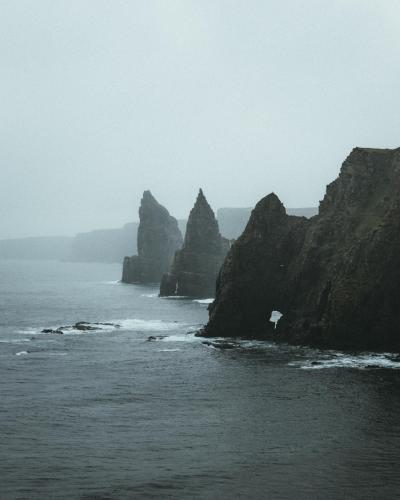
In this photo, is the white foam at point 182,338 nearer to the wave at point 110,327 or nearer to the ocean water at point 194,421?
the ocean water at point 194,421

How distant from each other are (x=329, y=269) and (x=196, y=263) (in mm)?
84143

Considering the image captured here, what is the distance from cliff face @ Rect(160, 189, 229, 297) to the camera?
168500mm

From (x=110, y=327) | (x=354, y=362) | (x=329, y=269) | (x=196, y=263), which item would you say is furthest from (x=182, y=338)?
(x=196, y=263)

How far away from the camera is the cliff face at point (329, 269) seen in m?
78.1

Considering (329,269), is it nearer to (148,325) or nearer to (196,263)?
(148,325)

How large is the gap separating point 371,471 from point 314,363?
104 feet

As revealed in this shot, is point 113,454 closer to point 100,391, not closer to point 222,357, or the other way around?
point 100,391

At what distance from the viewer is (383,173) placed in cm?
9388

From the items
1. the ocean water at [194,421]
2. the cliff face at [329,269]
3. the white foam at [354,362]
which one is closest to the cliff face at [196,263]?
the cliff face at [329,269]

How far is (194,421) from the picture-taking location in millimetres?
50406

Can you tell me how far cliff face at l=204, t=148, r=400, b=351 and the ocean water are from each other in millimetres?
5496

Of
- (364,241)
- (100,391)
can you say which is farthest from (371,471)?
(364,241)

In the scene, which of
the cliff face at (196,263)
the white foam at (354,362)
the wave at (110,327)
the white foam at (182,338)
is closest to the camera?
the white foam at (354,362)

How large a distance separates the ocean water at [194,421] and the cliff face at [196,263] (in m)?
78.0
